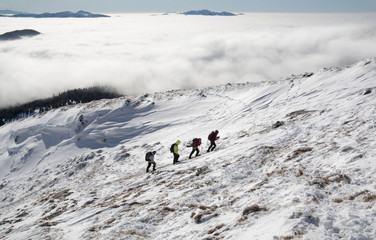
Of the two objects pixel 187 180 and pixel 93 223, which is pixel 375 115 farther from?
pixel 93 223

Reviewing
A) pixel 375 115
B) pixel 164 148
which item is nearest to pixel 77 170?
pixel 164 148

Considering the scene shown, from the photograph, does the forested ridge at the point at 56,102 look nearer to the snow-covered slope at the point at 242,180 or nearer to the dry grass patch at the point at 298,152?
the snow-covered slope at the point at 242,180

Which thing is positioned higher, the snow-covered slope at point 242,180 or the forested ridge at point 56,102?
the snow-covered slope at point 242,180

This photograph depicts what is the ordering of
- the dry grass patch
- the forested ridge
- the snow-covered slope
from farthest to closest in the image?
the forested ridge, the dry grass patch, the snow-covered slope

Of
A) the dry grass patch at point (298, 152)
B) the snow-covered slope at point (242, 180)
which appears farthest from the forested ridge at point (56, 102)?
the dry grass patch at point (298, 152)

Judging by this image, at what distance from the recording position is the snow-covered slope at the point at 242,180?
7434 millimetres

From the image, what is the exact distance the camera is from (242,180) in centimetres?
1112

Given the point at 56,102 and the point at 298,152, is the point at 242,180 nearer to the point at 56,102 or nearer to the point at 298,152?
the point at 298,152

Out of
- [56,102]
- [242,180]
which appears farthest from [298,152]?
[56,102]

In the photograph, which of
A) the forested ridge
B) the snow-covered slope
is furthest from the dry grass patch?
the forested ridge

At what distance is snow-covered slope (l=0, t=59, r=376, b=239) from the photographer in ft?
24.4

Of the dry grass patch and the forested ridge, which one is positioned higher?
the dry grass patch

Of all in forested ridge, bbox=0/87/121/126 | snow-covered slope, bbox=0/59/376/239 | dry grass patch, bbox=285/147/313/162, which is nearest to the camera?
snow-covered slope, bbox=0/59/376/239

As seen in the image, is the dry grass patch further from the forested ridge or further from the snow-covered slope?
the forested ridge
